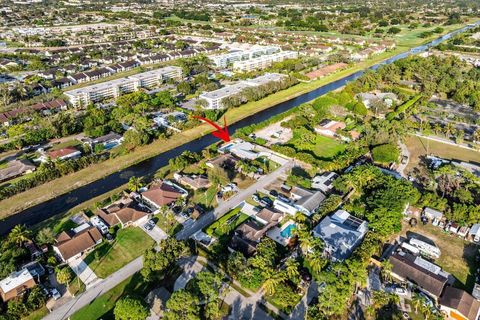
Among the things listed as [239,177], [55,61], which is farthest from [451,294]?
[55,61]

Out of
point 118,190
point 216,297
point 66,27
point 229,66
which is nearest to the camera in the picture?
point 216,297

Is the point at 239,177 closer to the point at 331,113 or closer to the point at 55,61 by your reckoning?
the point at 331,113

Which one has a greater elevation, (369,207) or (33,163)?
(369,207)

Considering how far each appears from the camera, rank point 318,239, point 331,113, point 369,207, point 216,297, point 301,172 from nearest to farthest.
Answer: point 216,297 < point 318,239 < point 369,207 < point 301,172 < point 331,113

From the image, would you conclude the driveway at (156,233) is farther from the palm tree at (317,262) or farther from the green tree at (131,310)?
the palm tree at (317,262)

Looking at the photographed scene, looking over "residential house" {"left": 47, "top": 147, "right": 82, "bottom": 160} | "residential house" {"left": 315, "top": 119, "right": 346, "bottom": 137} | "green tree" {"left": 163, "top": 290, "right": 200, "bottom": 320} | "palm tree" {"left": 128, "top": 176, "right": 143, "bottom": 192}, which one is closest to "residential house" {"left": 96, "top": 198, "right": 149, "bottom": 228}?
"palm tree" {"left": 128, "top": 176, "right": 143, "bottom": 192}

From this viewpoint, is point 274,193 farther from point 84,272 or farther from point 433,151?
point 433,151

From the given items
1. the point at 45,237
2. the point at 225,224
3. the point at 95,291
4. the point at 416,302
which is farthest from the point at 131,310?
the point at 416,302
